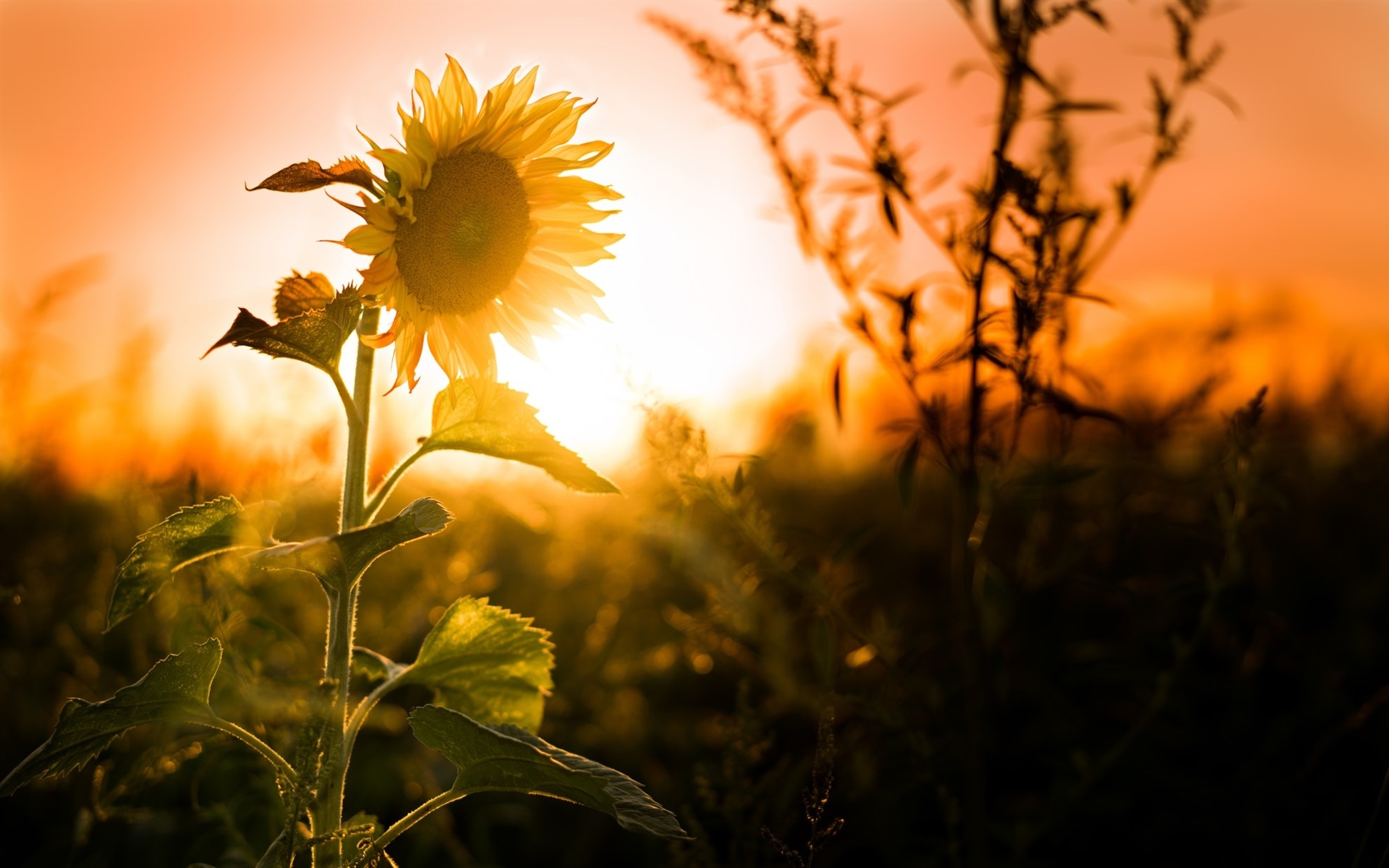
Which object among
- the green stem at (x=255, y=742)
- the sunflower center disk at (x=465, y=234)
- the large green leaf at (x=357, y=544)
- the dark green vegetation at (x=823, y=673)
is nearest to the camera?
the large green leaf at (x=357, y=544)

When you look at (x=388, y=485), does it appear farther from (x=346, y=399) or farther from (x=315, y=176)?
(x=315, y=176)

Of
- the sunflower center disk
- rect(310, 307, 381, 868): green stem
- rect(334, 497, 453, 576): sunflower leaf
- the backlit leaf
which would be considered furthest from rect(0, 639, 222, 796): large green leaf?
the sunflower center disk

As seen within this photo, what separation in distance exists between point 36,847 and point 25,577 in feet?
1.60

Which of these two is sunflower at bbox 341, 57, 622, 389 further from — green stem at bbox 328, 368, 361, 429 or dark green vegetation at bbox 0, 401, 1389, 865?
dark green vegetation at bbox 0, 401, 1389, 865

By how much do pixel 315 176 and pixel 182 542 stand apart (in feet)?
1.23

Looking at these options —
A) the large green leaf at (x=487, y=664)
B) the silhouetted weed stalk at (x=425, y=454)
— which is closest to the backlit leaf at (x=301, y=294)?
the silhouetted weed stalk at (x=425, y=454)

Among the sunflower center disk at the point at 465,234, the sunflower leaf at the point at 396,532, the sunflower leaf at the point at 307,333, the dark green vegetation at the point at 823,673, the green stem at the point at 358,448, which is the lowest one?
the dark green vegetation at the point at 823,673

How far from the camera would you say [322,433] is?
5.94 ft

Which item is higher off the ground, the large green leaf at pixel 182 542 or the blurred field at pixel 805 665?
the large green leaf at pixel 182 542

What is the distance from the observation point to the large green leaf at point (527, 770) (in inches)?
34.2

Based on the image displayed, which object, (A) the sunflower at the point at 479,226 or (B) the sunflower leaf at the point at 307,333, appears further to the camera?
(A) the sunflower at the point at 479,226

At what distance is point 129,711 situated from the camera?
0.94m

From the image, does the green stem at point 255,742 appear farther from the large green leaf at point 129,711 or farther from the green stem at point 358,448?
the green stem at point 358,448

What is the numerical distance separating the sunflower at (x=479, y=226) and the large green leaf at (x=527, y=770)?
1.22 ft
